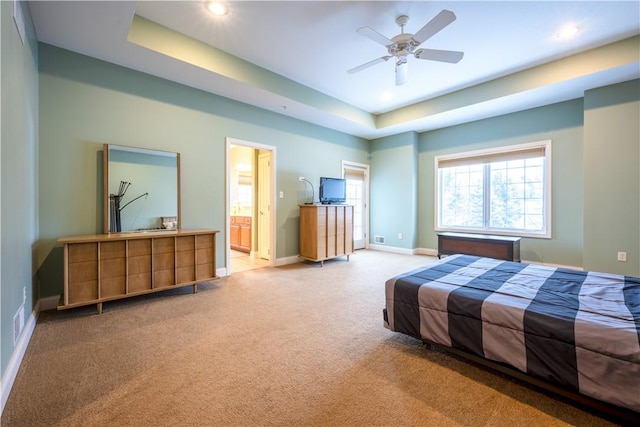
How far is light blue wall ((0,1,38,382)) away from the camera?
165 centimetres

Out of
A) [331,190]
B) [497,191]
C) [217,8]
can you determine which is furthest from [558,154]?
[217,8]

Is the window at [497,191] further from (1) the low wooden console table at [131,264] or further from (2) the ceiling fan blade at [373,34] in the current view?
(1) the low wooden console table at [131,264]

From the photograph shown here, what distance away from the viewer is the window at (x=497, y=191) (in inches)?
188

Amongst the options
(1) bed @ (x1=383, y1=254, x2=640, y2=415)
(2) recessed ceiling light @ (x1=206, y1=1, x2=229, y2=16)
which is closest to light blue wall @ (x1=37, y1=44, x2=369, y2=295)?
(2) recessed ceiling light @ (x1=206, y1=1, x2=229, y2=16)

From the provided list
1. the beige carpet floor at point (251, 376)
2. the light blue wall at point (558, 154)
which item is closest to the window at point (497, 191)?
the light blue wall at point (558, 154)

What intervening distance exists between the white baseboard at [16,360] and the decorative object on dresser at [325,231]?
350cm

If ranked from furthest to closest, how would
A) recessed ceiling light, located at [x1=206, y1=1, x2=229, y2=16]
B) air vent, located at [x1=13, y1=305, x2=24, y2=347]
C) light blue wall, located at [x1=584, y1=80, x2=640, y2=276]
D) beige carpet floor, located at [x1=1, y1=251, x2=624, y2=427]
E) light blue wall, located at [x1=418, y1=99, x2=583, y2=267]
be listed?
light blue wall, located at [x1=418, y1=99, x2=583, y2=267], light blue wall, located at [x1=584, y1=80, x2=640, y2=276], recessed ceiling light, located at [x1=206, y1=1, x2=229, y2=16], air vent, located at [x1=13, y1=305, x2=24, y2=347], beige carpet floor, located at [x1=1, y1=251, x2=624, y2=427]

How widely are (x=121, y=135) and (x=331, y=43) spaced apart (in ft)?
9.20

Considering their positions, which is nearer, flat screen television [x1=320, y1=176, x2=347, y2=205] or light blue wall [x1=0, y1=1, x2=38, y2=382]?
light blue wall [x1=0, y1=1, x2=38, y2=382]

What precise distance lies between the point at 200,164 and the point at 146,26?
66.2 inches

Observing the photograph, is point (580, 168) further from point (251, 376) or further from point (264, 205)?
point (251, 376)

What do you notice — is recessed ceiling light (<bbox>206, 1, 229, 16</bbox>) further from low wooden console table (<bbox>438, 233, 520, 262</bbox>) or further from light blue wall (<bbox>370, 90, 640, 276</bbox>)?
low wooden console table (<bbox>438, 233, 520, 262</bbox>)

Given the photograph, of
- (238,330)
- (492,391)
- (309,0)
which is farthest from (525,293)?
(309,0)

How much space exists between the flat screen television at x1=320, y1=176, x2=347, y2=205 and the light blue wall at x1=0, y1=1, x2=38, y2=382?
12.6ft
